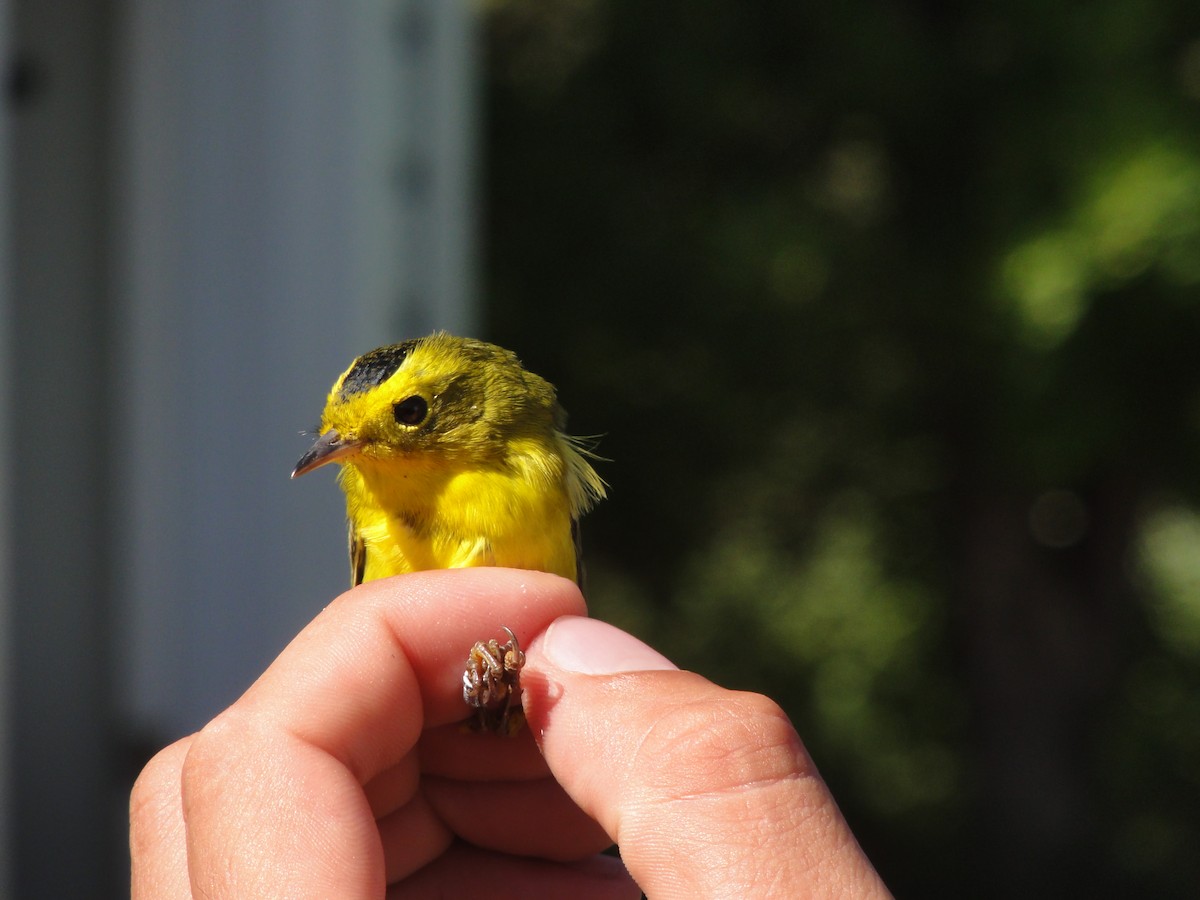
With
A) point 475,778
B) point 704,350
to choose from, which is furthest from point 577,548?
point 704,350

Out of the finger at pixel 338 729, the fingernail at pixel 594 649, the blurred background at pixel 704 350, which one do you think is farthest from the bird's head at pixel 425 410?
the blurred background at pixel 704 350

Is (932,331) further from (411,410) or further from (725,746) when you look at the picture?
(725,746)

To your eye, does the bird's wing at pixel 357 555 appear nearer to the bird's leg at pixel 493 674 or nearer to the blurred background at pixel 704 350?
the bird's leg at pixel 493 674

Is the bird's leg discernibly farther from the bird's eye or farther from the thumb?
the bird's eye

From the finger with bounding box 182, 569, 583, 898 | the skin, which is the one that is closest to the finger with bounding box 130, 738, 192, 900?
the skin

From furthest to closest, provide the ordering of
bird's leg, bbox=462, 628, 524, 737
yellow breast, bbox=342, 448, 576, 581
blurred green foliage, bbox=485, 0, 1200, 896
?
1. blurred green foliage, bbox=485, 0, 1200, 896
2. yellow breast, bbox=342, 448, 576, 581
3. bird's leg, bbox=462, 628, 524, 737

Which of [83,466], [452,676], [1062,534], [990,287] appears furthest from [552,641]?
[1062,534]
